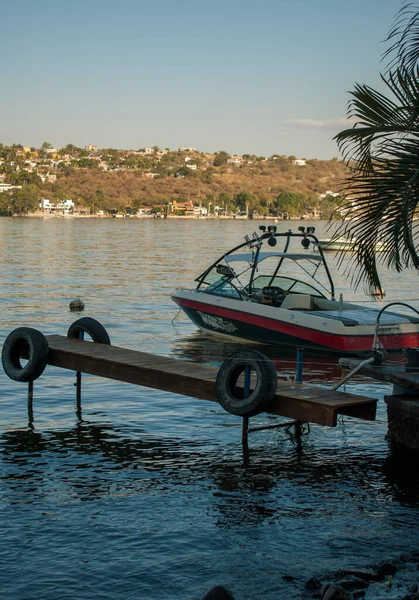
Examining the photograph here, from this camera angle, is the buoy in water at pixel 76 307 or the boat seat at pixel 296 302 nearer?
the boat seat at pixel 296 302

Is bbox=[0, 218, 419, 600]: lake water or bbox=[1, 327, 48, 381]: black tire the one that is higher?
bbox=[1, 327, 48, 381]: black tire

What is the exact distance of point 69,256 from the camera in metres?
72.2

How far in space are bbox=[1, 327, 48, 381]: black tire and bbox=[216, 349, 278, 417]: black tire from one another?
3.63 metres

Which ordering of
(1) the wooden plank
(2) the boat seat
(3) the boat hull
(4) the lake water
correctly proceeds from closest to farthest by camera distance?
(4) the lake water < (1) the wooden plank < (3) the boat hull < (2) the boat seat

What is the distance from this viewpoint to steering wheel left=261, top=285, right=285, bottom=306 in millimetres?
21516

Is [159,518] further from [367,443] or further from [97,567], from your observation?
[367,443]

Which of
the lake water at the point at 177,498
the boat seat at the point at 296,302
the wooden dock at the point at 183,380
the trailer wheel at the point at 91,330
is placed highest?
the boat seat at the point at 296,302

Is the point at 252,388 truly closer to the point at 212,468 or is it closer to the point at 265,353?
the point at 212,468

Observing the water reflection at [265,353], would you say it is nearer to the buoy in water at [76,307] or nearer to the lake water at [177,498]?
the lake water at [177,498]

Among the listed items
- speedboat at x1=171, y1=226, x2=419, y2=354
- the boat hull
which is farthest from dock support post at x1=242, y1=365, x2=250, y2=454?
the boat hull

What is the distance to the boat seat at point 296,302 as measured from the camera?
68.4 ft

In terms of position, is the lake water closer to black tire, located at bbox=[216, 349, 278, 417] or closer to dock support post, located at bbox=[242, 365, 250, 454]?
dock support post, located at bbox=[242, 365, 250, 454]

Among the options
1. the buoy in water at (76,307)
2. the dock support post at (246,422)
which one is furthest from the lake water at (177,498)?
the buoy in water at (76,307)

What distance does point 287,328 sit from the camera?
20.2 meters
